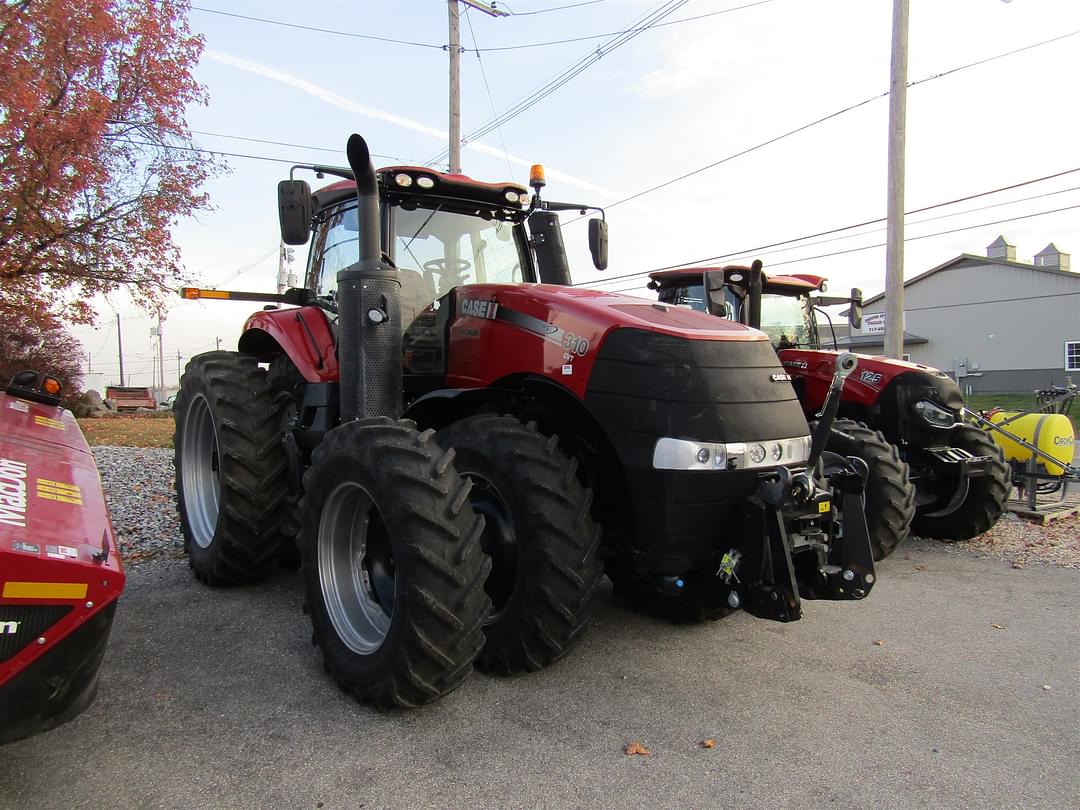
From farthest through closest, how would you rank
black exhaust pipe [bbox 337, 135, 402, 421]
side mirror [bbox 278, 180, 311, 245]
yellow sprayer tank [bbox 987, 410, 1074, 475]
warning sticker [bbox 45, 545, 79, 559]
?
yellow sprayer tank [bbox 987, 410, 1074, 475] < side mirror [bbox 278, 180, 311, 245] < black exhaust pipe [bbox 337, 135, 402, 421] < warning sticker [bbox 45, 545, 79, 559]

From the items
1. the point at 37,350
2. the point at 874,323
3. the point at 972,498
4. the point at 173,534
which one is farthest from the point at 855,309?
→ the point at 874,323

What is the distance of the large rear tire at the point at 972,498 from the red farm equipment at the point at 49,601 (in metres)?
6.17

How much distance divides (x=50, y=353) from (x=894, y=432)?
16682mm

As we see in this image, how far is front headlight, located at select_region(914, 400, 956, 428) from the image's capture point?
6070 mm

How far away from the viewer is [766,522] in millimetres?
2902

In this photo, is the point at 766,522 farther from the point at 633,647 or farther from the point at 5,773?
the point at 5,773

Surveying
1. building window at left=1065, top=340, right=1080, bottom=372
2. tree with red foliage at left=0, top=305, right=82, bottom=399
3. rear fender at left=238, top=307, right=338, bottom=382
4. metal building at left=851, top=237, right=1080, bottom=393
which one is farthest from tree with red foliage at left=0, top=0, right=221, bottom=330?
building window at left=1065, top=340, right=1080, bottom=372

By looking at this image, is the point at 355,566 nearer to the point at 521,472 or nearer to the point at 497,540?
the point at 497,540

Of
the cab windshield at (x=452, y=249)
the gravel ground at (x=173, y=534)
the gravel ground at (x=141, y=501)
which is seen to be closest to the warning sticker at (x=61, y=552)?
the cab windshield at (x=452, y=249)

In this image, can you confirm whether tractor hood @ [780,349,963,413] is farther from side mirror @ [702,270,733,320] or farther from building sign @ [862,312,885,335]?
building sign @ [862,312,885,335]

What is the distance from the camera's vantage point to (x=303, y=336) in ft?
15.3

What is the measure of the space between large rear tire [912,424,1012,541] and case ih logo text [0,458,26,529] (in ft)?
20.8

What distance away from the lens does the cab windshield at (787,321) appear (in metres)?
7.50

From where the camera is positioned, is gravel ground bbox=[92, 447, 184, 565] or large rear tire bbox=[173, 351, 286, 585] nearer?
large rear tire bbox=[173, 351, 286, 585]
